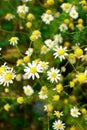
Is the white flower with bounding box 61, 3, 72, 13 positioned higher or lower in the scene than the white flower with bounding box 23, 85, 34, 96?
higher

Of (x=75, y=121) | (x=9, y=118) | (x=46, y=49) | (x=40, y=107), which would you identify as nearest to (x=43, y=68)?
(x=46, y=49)

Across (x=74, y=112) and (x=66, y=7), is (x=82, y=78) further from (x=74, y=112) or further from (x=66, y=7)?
(x=66, y=7)

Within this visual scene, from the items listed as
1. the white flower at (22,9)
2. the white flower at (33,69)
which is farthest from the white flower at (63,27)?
the white flower at (33,69)

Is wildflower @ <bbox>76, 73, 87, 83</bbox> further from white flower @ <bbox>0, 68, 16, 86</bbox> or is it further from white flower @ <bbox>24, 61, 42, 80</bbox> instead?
white flower @ <bbox>0, 68, 16, 86</bbox>

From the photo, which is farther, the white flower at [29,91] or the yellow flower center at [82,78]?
the white flower at [29,91]

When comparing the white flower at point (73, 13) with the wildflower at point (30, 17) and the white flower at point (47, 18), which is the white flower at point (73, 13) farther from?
the wildflower at point (30, 17)

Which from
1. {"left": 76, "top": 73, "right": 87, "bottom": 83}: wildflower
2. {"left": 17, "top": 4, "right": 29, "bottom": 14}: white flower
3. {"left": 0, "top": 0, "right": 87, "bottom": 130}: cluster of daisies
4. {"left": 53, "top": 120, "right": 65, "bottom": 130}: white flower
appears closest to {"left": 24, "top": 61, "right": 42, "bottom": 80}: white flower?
{"left": 0, "top": 0, "right": 87, "bottom": 130}: cluster of daisies

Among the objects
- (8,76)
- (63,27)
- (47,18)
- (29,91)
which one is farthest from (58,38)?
(8,76)

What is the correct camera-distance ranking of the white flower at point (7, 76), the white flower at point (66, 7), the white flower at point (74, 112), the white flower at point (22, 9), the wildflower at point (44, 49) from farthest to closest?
the white flower at point (22, 9), the white flower at point (66, 7), the wildflower at point (44, 49), the white flower at point (74, 112), the white flower at point (7, 76)

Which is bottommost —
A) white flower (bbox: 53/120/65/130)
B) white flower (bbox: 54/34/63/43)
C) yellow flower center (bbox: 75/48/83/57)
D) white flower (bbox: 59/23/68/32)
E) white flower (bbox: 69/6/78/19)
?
white flower (bbox: 53/120/65/130)
